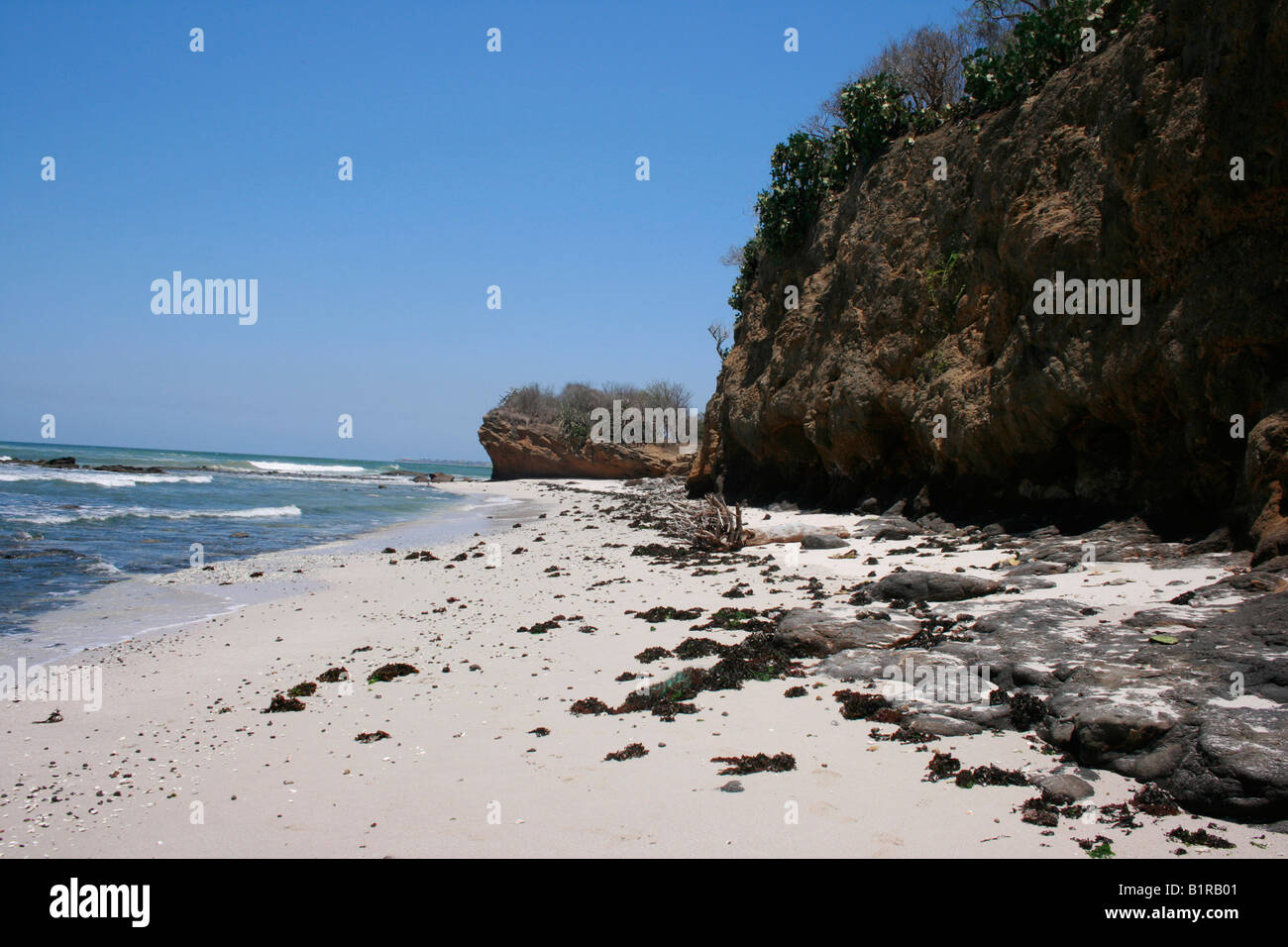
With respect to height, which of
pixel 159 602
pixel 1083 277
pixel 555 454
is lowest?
pixel 159 602

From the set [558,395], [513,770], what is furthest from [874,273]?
[558,395]

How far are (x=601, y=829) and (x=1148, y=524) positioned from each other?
9.72 meters

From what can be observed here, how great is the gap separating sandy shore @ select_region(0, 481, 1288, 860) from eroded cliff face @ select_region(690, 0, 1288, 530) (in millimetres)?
2789

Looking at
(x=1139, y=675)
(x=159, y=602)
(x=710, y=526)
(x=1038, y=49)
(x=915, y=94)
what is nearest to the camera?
(x=1139, y=675)

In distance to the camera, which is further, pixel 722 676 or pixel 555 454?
pixel 555 454

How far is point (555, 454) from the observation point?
60.1m

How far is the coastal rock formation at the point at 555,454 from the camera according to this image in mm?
55125

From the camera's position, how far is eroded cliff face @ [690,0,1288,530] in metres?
9.21

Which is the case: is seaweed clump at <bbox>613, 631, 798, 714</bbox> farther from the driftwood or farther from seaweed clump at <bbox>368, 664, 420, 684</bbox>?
the driftwood

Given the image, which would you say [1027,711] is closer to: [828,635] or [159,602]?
[828,635]

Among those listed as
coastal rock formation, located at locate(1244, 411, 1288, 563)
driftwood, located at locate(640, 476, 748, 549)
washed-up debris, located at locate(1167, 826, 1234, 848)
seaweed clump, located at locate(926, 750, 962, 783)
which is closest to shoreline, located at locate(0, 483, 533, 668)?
driftwood, located at locate(640, 476, 748, 549)

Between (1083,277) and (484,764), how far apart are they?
11110mm

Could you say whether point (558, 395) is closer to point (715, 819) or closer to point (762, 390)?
point (762, 390)

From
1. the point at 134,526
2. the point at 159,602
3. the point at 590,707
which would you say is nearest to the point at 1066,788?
the point at 590,707
